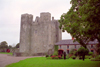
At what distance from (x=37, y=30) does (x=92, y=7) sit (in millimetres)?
42202

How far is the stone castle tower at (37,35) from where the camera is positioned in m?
47.9

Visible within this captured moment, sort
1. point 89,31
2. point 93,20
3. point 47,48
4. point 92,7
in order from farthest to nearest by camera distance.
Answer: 1. point 47,48
2. point 89,31
3. point 93,20
4. point 92,7

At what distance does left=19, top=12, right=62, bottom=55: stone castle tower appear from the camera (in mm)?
47906

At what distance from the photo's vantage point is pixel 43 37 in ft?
160

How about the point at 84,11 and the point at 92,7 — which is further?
the point at 84,11

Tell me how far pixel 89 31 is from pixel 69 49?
1153 inches

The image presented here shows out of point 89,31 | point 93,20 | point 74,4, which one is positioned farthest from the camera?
point 74,4

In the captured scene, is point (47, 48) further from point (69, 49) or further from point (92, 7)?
point (92, 7)

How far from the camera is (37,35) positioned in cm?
4994

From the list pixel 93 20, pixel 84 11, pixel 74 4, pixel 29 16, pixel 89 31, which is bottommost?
pixel 89 31

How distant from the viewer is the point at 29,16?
5028cm

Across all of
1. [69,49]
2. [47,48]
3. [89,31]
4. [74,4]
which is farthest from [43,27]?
[89,31]

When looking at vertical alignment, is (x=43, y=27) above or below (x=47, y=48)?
above

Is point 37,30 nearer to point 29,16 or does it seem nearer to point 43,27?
point 43,27
